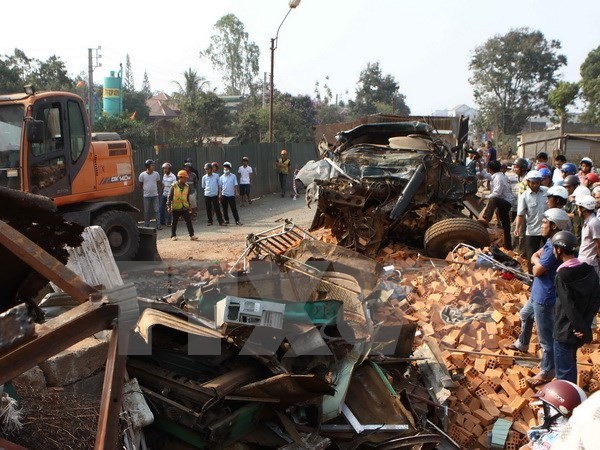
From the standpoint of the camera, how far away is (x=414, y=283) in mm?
8125

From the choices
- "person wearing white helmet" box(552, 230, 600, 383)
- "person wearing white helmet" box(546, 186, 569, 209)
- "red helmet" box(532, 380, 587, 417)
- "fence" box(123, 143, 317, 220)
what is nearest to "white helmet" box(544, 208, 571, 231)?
"person wearing white helmet" box(546, 186, 569, 209)

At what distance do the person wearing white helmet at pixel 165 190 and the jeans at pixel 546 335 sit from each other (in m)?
8.49

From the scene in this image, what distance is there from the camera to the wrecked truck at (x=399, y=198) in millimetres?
9227

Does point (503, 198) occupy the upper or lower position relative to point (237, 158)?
lower

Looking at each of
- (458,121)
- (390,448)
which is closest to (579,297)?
(390,448)

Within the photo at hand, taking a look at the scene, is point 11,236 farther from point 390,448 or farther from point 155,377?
point 390,448

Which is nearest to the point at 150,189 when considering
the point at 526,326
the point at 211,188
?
the point at 211,188

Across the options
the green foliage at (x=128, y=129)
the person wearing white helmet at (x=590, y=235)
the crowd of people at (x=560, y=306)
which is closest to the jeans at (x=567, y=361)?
the crowd of people at (x=560, y=306)

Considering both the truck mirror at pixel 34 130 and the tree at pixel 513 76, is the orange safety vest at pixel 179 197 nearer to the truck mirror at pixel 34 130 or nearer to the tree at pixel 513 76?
the truck mirror at pixel 34 130

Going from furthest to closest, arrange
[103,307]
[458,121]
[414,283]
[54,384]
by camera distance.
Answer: [458,121] → [414,283] → [54,384] → [103,307]

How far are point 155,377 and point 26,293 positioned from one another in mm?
1207

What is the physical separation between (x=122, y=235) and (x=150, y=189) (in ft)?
12.7

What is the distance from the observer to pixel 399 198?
30.7 ft

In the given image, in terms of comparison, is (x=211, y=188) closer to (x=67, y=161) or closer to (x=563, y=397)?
(x=67, y=161)
